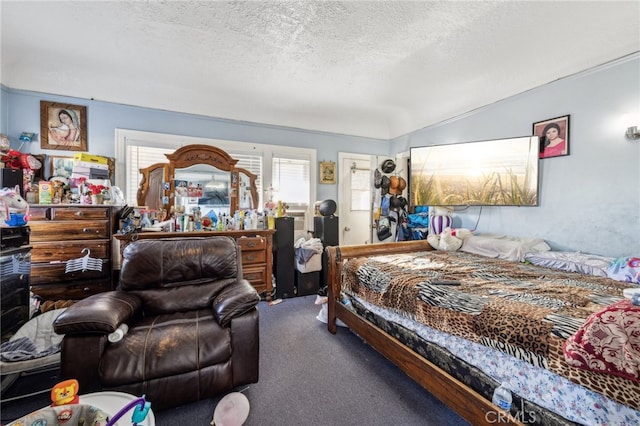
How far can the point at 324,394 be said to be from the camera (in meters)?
1.73

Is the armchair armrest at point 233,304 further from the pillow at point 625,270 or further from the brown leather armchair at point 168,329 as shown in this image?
the pillow at point 625,270

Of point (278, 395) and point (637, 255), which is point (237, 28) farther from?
point (637, 255)

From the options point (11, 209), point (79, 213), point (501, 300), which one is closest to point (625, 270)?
point (501, 300)

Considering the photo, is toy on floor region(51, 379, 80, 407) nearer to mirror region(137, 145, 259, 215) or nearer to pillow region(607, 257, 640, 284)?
mirror region(137, 145, 259, 215)

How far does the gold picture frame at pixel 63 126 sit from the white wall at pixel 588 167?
5.18 meters

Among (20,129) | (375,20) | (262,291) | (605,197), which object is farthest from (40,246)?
(605,197)

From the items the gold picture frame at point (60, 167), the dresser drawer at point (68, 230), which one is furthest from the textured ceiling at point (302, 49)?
the dresser drawer at point (68, 230)

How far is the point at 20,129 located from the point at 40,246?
4.87 ft

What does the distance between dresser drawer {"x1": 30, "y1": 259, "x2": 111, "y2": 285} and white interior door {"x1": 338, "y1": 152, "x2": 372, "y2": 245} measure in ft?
11.4

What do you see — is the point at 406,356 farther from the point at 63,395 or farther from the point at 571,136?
the point at 571,136

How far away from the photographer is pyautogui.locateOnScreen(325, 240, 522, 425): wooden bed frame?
1.25 m

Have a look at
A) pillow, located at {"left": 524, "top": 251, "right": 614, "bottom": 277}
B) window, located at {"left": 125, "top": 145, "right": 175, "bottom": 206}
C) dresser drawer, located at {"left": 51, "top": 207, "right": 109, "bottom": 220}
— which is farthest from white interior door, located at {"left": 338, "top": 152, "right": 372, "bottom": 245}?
dresser drawer, located at {"left": 51, "top": 207, "right": 109, "bottom": 220}

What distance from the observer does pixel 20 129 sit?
294cm

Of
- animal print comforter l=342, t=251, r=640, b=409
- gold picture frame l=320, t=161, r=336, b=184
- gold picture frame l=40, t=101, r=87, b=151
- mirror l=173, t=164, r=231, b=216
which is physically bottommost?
animal print comforter l=342, t=251, r=640, b=409
